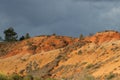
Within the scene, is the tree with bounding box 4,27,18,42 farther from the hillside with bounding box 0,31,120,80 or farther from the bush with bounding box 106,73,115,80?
Answer: the bush with bounding box 106,73,115,80

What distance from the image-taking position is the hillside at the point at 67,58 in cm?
7696

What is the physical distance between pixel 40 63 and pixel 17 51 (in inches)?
792

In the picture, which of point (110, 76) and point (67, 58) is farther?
point (67, 58)

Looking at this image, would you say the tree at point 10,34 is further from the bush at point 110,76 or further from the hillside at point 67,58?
the bush at point 110,76

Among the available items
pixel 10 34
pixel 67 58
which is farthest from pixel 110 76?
pixel 10 34

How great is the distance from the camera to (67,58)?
Answer: 93062 millimetres

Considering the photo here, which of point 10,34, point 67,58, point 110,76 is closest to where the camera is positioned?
point 110,76

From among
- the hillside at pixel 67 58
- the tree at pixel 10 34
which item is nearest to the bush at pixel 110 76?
the hillside at pixel 67 58

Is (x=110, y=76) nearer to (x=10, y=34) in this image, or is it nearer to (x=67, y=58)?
(x=67, y=58)

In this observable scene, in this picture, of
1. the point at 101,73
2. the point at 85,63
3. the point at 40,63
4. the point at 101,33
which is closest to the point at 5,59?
the point at 40,63

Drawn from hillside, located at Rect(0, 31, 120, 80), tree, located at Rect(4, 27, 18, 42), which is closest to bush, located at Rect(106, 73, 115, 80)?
hillside, located at Rect(0, 31, 120, 80)

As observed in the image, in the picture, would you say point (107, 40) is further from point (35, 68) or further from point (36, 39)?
point (36, 39)

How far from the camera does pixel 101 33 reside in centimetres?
10225

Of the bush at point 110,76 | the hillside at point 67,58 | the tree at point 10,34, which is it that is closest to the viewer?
the bush at point 110,76
